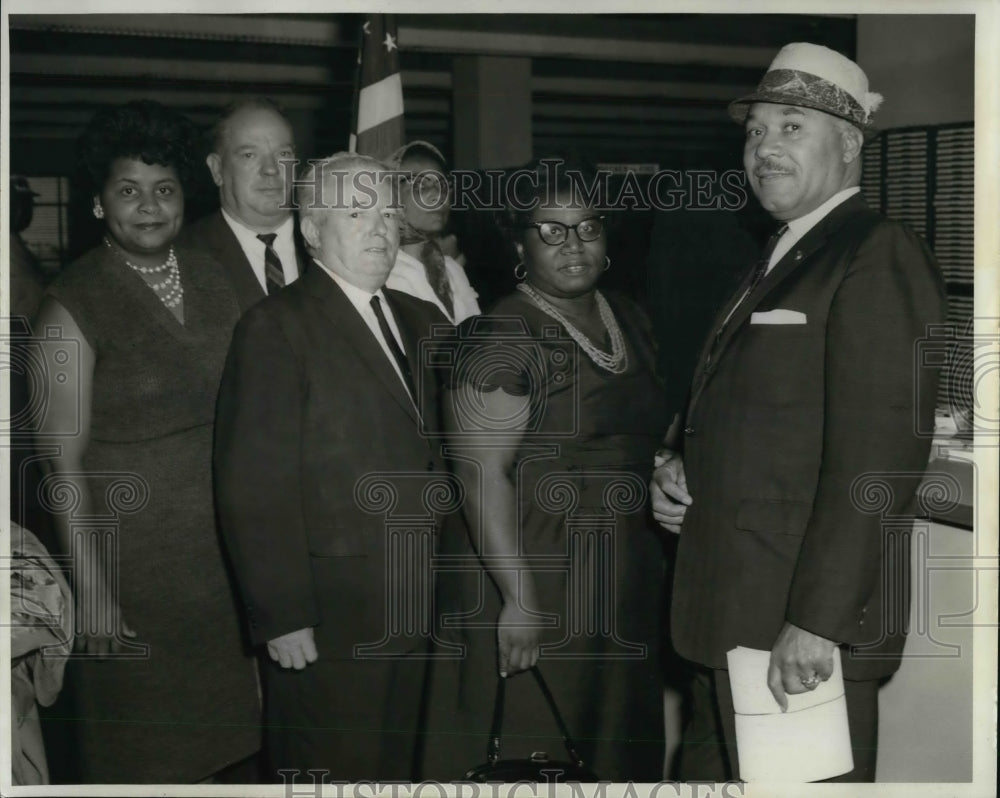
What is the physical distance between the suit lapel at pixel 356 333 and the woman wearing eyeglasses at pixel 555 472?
0.44 ft

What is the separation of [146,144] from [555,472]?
1330mm

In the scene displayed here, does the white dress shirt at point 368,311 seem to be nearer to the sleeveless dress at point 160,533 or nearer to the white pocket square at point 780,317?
the sleeveless dress at point 160,533

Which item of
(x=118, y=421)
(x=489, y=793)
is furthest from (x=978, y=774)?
(x=118, y=421)

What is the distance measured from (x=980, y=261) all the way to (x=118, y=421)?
2224 mm

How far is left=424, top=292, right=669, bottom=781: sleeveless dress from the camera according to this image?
2830mm

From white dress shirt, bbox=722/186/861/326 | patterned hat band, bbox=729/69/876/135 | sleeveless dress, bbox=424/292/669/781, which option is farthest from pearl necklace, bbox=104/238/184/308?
patterned hat band, bbox=729/69/876/135

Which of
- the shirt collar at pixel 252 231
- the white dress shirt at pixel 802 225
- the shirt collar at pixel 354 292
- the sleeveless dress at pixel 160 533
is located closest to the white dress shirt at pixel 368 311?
the shirt collar at pixel 354 292

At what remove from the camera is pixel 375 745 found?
2.90 metres

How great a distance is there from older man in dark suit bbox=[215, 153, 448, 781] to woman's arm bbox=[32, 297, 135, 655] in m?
0.37

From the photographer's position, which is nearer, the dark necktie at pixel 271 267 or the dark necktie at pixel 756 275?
the dark necktie at pixel 756 275

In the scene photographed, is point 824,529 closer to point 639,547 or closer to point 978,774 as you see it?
point 639,547

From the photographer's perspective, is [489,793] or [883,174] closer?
[883,174]

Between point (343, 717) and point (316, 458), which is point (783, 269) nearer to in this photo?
point (316, 458)

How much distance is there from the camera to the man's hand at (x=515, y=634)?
9.46 feet
